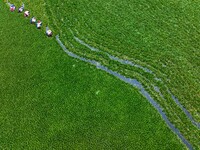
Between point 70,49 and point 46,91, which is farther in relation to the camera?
point 70,49

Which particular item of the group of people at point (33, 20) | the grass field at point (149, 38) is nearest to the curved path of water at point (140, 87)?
the grass field at point (149, 38)

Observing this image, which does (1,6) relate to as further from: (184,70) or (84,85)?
(184,70)

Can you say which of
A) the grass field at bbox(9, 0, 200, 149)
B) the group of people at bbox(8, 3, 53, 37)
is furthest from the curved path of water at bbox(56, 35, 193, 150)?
the group of people at bbox(8, 3, 53, 37)

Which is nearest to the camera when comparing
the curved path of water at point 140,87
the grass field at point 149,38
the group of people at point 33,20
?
the curved path of water at point 140,87

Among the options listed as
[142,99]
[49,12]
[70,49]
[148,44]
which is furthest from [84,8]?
[142,99]

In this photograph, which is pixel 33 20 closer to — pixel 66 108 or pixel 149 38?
pixel 66 108

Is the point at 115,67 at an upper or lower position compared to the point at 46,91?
upper

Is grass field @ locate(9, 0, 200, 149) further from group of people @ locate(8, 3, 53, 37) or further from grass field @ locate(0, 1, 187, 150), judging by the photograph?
grass field @ locate(0, 1, 187, 150)

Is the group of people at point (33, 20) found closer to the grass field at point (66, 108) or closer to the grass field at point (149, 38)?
the grass field at point (149, 38)
